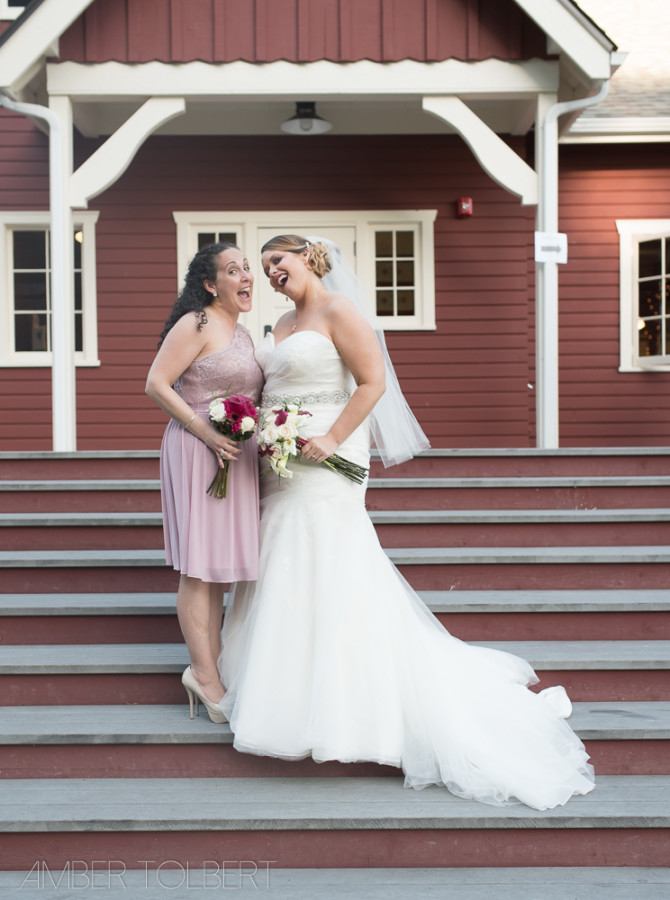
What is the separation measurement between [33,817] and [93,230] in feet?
20.7

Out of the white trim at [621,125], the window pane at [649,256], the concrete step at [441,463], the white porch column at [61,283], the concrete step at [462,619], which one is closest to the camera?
the concrete step at [462,619]

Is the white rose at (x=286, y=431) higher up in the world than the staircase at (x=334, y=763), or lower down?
higher up

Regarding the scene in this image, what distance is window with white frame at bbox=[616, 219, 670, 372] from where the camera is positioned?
27.5 ft

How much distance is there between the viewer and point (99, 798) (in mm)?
2994

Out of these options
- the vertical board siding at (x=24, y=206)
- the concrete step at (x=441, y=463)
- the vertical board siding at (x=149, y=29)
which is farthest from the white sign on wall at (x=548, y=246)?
the vertical board siding at (x=24, y=206)

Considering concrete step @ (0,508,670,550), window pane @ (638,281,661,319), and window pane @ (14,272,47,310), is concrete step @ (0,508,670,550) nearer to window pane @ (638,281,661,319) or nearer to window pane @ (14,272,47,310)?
window pane @ (14,272,47,310)

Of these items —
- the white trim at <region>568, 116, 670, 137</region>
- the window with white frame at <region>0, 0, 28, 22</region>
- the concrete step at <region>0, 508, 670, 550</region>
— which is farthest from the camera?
the window with white frame at <region>0, 0, 28, 22</region>

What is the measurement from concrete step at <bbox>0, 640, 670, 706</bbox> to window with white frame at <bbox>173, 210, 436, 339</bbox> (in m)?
4.98

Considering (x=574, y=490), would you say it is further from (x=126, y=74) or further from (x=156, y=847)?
(x=126, y=74)

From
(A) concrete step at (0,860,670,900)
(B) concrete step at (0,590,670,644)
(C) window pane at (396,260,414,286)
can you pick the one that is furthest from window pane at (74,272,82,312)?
(A) concrete step at (0,860,670,900)

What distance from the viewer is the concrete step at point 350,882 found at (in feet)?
8.75

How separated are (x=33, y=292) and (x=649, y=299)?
19.9 ft

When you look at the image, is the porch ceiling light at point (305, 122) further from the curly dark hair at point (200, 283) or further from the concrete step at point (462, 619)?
the concrete step at point (462, 619)

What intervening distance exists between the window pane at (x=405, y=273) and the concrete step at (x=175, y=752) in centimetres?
568
